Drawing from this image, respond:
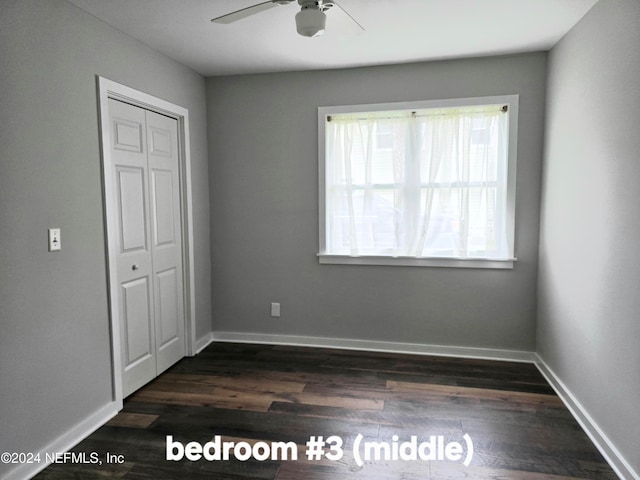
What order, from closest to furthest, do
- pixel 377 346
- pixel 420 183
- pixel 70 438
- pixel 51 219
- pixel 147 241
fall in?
pixel 51 219 < pixel 70 438 < pixel 147 241 < pixel 420 183 < pixel 377 346

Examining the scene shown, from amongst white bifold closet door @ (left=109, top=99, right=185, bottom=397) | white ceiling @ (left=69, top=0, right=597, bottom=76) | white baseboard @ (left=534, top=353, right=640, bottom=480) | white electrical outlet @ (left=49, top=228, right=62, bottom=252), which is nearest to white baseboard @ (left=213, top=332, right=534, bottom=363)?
white baseboard @ (left=534, top=353, right=640, bottom=480)

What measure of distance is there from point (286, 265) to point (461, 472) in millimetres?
2221

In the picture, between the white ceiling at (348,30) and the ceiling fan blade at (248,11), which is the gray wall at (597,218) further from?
the ceiling fan blade at (248,11)

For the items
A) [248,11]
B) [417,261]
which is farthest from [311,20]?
[417,261]

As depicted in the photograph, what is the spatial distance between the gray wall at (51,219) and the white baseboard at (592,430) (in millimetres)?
2824

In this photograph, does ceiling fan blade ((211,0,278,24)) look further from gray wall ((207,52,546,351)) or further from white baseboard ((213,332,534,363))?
white baseboard ((213,332,534,363))

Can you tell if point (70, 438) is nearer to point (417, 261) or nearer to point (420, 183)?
point (417, 261)

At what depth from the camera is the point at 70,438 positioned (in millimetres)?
2342

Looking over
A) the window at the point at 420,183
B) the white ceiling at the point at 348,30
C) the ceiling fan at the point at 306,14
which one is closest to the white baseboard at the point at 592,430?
the window at the point at 420,183

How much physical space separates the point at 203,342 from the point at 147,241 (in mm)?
1224

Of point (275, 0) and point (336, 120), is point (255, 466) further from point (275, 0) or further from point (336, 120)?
point (336, 120)

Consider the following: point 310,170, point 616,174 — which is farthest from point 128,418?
point 616,174

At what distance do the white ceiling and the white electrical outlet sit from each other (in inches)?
49.2

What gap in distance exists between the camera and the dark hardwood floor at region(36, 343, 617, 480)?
2135 millimetres
